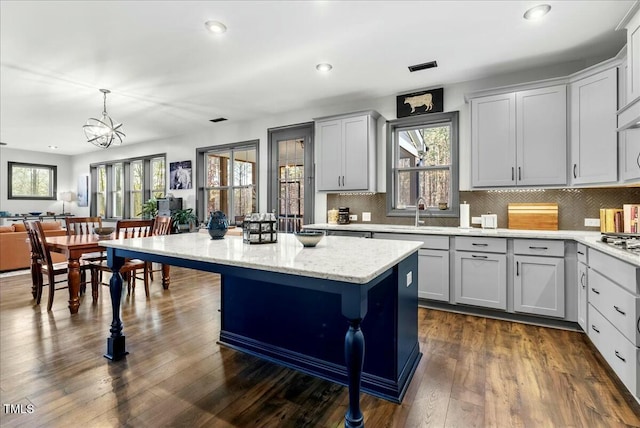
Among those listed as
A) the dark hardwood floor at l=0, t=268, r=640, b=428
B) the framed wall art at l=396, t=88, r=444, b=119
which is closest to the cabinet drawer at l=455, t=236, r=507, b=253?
the dark hardwood floor at l=0, t=268, r=640, b=428

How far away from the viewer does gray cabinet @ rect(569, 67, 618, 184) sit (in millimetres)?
2797

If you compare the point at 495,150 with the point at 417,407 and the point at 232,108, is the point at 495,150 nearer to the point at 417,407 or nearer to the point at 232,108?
the point at 417,407

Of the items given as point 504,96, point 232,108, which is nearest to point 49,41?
point 232,108

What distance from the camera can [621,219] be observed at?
2.91 metres

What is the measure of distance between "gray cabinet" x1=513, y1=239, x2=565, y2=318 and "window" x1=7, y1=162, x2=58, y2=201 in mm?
11563

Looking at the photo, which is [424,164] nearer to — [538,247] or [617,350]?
[538,247]

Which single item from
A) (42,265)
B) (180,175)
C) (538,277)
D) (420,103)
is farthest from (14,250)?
(538,277)

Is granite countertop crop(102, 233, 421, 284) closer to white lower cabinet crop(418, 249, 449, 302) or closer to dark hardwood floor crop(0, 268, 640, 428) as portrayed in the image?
dark hardwood floor crop(0, 268, 640, 428)

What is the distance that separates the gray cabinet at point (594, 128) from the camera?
2797 mm

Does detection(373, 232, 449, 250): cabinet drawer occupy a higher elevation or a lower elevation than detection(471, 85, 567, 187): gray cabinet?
lower

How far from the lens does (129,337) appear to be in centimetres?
278

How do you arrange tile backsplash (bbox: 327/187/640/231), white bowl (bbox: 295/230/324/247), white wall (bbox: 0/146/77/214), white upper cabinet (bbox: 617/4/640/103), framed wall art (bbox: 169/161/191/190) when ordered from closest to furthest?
white bowl (bbox: 295/230/324/247), white upper cabinet (bbox: 617/4/640/103), tile backsplash (bbox: 327/187/640/231), framed wall art (bbox: 169/161/191/190), white wall (bbox: 0/146/77/214)

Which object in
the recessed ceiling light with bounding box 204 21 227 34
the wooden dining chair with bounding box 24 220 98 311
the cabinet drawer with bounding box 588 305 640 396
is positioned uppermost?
the recessed ceiling light with bounding box 204 21 227 34

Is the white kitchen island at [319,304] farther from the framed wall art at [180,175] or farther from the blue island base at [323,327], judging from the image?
the framed wall art at [180,175]
